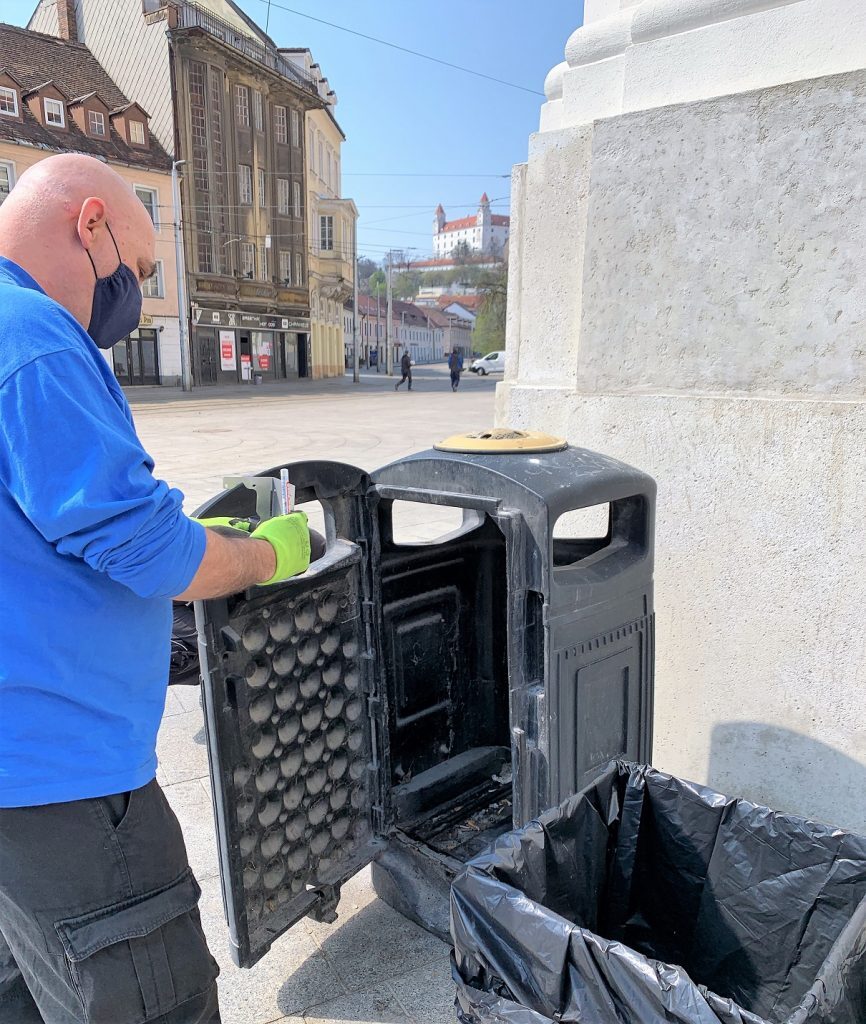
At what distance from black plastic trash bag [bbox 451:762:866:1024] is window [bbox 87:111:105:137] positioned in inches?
1305

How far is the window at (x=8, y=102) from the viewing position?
2638 cm

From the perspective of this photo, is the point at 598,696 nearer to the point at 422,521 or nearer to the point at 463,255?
the point at 422,521

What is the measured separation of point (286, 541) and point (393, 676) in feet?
3.49

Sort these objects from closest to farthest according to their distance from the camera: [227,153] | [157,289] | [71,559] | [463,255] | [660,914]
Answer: [71,559] < [660,914] < [157,289] < [227,153] < [463,255]

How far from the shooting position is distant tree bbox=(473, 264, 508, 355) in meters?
50.0

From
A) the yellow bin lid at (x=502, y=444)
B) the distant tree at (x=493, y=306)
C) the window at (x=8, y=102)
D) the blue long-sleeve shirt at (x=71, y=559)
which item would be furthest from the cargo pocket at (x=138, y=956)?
the distant tree at (x=493, y=306)

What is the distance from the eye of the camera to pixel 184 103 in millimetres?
31234

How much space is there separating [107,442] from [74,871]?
78cm

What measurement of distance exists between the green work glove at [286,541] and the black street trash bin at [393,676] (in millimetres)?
198

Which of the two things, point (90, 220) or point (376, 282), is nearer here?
point (90, 220)

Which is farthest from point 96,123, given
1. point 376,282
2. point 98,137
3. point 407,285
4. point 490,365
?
point 407,285

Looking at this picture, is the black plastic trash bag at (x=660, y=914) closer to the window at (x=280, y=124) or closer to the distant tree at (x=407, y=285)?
the window at (x=280, y=124)

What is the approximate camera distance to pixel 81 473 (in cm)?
126

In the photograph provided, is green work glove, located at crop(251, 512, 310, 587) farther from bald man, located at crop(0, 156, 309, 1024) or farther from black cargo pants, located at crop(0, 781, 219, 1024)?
black cargo pants, located at crop(0, 781, 219, 1024)
